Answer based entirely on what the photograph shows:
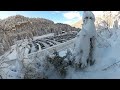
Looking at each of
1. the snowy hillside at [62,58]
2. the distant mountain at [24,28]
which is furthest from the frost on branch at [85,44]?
the distant mountain at [24,28]

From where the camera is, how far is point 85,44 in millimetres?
3846

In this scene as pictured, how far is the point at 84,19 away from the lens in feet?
12.5

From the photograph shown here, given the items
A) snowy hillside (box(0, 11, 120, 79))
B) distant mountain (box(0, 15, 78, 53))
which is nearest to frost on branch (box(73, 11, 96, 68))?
snowy hillside (box(0, 11, 120, 79))

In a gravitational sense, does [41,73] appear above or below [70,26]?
below

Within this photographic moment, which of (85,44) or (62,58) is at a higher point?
(85,44)

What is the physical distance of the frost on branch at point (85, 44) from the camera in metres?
3.82

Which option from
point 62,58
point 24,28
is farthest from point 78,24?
point 24,28

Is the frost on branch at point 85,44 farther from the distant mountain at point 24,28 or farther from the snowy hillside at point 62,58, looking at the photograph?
the distant mountain at point 24,28

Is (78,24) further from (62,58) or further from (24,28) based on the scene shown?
(24,28)

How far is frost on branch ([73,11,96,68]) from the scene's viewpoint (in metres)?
3.82

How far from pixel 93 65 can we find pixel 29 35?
94 centimetres
